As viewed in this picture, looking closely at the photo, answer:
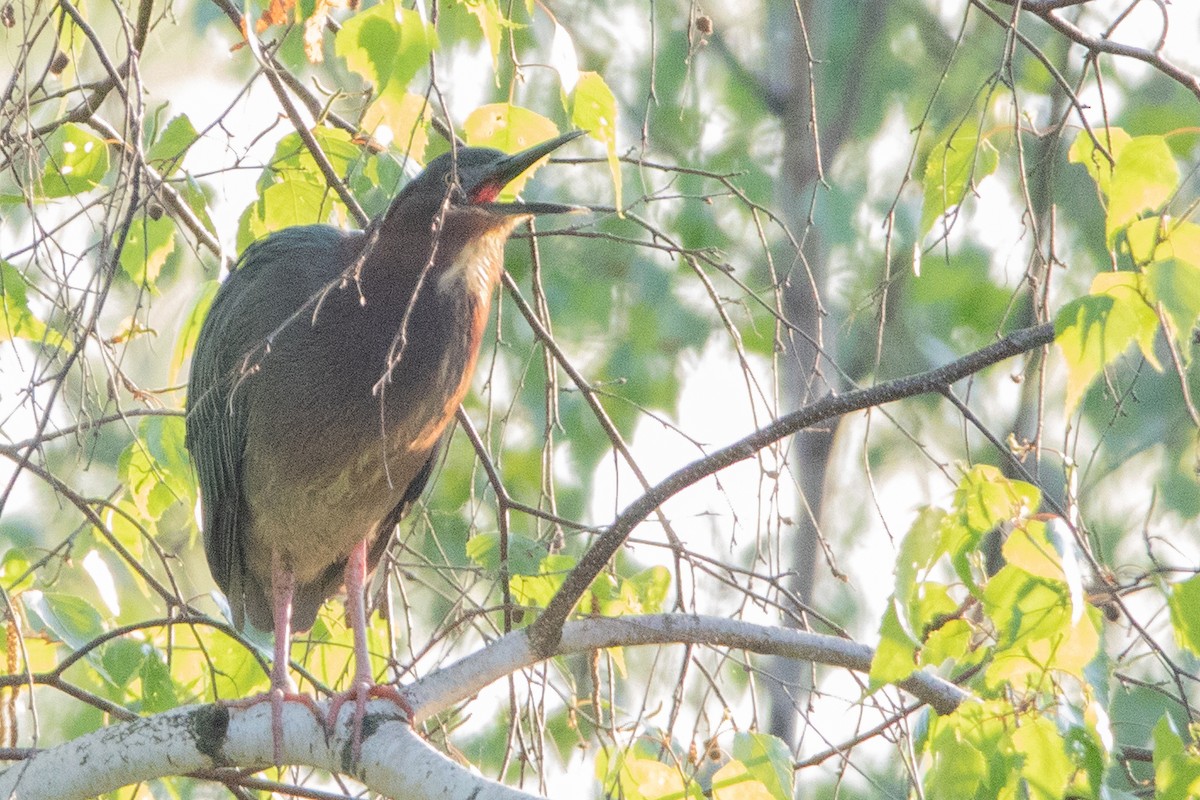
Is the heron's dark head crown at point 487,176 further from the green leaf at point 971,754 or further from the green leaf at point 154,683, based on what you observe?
the green leaf at point 971,754

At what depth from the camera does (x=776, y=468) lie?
268cm

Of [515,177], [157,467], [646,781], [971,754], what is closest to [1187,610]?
[971,754]

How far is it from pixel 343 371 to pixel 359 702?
1002 mm

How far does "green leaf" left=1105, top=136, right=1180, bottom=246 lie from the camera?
6.05 feet

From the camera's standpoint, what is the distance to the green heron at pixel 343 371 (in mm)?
3404

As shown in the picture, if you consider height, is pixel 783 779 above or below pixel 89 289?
below

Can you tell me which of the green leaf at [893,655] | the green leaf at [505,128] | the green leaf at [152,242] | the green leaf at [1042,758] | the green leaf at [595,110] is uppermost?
the green leaf at [152,242]

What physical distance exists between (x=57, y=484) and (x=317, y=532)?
46.1 inches

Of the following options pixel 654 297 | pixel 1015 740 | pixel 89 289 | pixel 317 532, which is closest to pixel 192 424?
pixel 317 532

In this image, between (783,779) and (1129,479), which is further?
(1129,479)

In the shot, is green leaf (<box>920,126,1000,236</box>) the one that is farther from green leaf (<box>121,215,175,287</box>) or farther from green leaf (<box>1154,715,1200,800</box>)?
green leaf (<box>121,215,175,287</box>)

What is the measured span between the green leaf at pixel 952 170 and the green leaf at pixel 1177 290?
0.51 metres

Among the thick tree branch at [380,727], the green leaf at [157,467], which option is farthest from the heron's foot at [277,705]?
the green leaf at [157,467]

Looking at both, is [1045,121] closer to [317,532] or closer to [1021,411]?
[1021,411]
